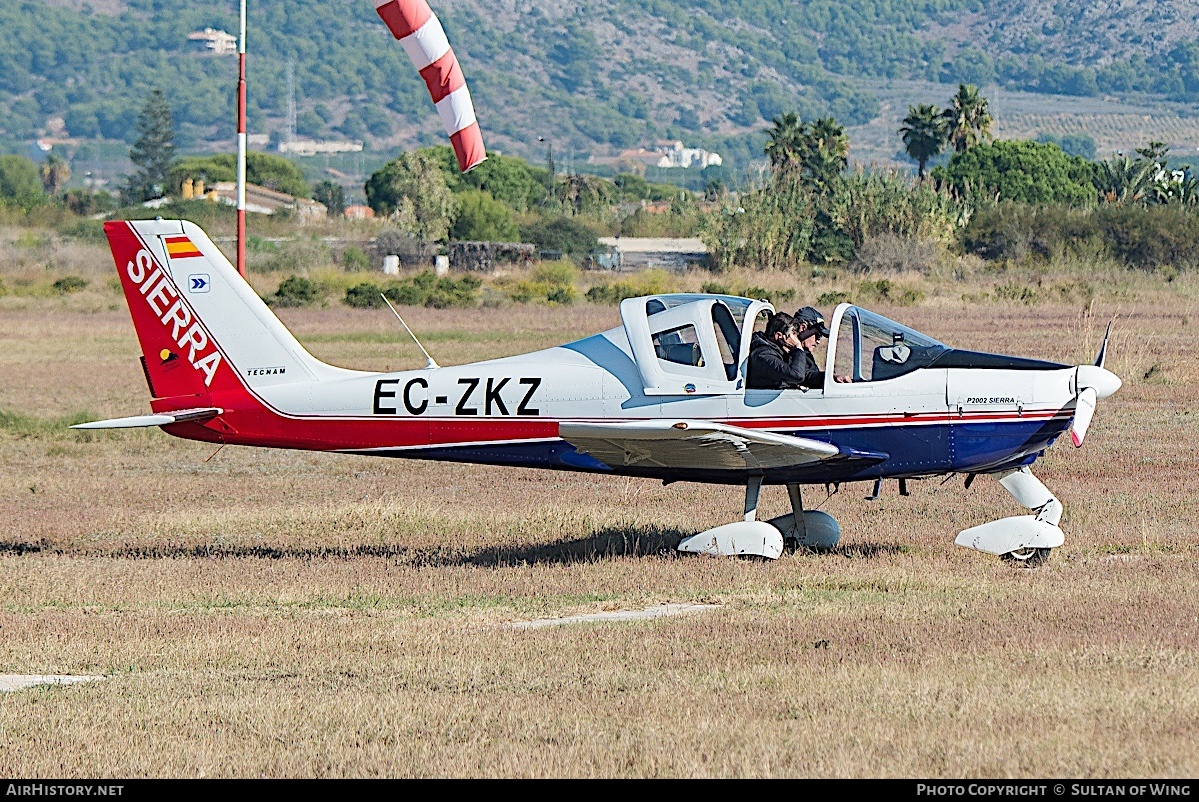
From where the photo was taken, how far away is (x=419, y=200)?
348 feet

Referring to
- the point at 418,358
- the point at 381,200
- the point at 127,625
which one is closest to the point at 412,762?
the point at 127,625

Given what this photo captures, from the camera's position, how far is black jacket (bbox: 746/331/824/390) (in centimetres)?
1243

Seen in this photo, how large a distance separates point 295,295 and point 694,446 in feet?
137

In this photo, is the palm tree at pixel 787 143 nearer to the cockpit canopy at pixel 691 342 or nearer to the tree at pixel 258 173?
the tree at pixel 258 173

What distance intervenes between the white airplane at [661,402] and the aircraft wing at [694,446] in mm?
18

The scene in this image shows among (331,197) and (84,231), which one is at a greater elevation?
(331,197)

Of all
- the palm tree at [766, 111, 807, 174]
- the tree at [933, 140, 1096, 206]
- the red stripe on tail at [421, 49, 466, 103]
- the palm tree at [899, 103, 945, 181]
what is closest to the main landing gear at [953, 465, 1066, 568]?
the red stripe on tail at [421, 49, 466, 103]

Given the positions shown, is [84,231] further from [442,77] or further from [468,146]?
[468,146]

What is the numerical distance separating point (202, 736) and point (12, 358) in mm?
30121

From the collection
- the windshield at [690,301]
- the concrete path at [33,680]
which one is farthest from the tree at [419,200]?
the concrete path at [33,680]

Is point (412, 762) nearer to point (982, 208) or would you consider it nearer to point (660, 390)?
point (660, 390)

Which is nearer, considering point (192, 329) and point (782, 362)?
point (782, 362)

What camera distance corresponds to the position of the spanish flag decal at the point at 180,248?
13.8 m

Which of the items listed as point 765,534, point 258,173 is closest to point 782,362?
point 765,534
